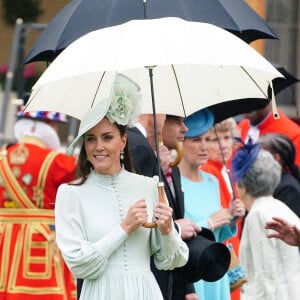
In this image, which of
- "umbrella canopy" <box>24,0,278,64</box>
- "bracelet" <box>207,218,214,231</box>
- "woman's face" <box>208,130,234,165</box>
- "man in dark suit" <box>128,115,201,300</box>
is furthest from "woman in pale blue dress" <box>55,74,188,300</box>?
"woman's face" <box>208,130,234,165</box>

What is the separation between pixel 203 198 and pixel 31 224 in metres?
1.62

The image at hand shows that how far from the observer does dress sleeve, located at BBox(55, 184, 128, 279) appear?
5.00m

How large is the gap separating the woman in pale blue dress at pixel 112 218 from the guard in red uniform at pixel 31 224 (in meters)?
2.93

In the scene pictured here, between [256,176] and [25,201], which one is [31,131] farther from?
[256,176]

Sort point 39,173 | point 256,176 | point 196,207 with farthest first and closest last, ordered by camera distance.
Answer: point 39,173 → point 256,176 → point 196,207

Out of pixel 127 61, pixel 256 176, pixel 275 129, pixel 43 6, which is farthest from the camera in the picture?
pixel 43 6

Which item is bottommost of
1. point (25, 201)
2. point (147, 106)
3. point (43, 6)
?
point (25, 201)

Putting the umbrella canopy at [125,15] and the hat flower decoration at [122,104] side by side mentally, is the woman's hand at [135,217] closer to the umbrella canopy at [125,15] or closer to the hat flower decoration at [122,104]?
the hat flower decoration at [122,104]

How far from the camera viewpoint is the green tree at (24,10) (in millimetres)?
18231

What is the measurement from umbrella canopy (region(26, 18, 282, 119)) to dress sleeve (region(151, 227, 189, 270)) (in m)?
0.67

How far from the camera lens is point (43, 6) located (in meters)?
18.5

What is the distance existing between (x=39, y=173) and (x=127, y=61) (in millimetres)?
3161

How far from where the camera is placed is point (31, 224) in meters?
8.33

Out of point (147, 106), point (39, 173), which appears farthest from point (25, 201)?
point (147, 106)
